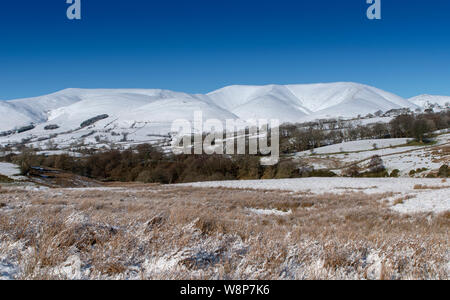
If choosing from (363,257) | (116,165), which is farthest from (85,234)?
(116,165)

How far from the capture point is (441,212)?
12055 mm

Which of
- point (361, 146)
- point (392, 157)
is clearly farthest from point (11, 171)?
point (361, 146)

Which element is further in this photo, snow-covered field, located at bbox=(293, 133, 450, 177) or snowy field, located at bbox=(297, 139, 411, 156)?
snowy field, located at bbox=(297, 139, 411, 156)

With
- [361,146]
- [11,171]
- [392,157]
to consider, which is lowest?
[11,171]

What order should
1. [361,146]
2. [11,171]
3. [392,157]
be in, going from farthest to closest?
[361,146] < [392,157] < [11,171]

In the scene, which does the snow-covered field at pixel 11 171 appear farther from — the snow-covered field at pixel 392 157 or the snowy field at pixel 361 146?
the snowy field at pixel 361 146

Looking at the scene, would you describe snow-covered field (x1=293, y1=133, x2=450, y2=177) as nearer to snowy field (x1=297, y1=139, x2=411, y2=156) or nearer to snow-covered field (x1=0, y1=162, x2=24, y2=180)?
snowy field (x1=297, y1=139, x2=411, y2=156)

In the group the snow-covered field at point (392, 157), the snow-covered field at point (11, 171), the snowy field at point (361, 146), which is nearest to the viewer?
the snow-covered field at point (11, 171)

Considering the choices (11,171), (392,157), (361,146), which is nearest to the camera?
(11,171)

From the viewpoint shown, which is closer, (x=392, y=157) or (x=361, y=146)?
(x=392, y=157)

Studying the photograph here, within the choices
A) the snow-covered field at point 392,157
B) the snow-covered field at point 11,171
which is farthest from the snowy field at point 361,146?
the snow-covered field at point 11,171

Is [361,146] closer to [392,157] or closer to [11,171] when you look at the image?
[392,157]

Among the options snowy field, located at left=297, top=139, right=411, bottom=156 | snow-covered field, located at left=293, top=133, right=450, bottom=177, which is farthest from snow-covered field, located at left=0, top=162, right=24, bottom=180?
snowy field, located at left=297, top=139, right=411, bottom=156
